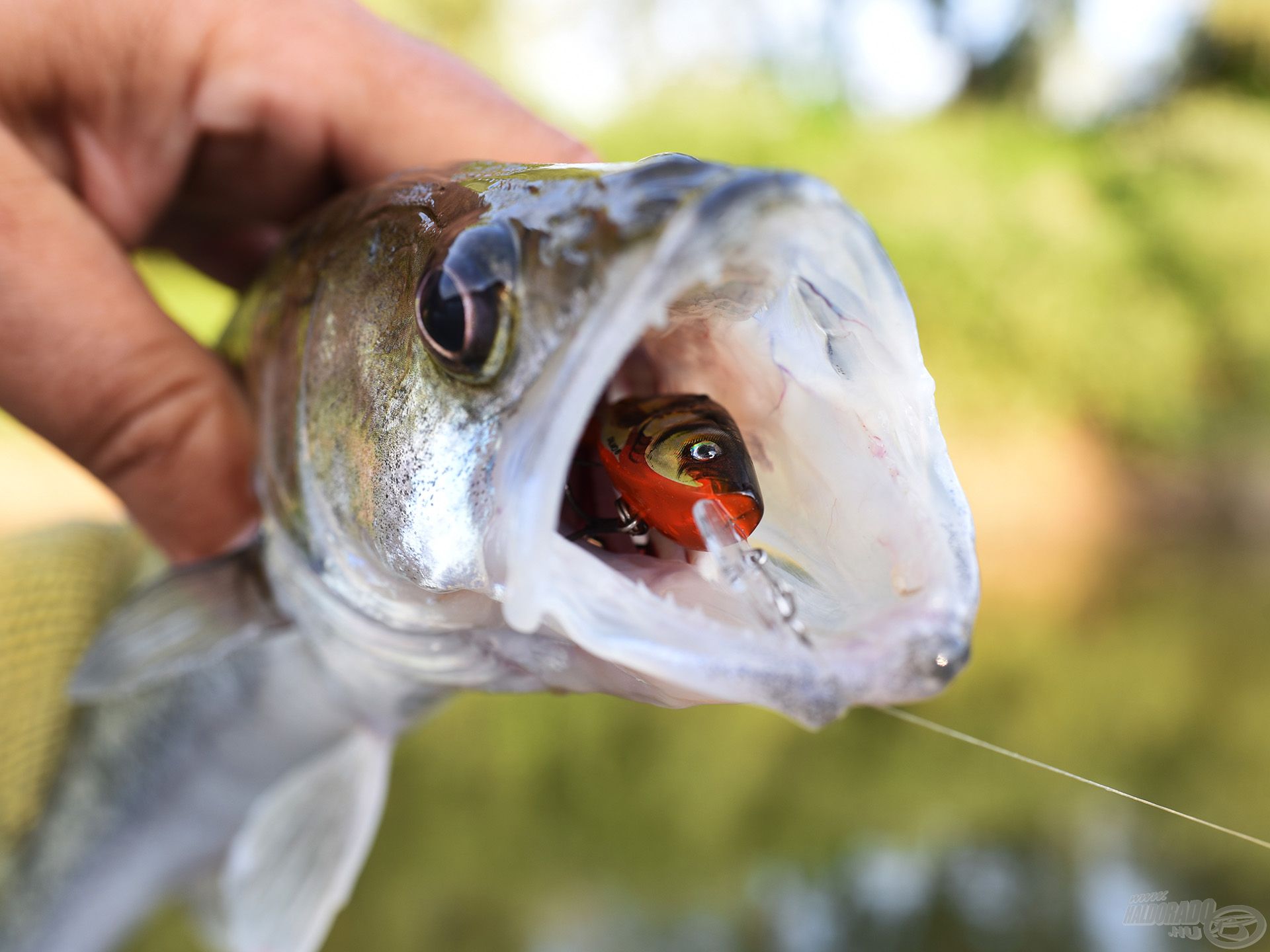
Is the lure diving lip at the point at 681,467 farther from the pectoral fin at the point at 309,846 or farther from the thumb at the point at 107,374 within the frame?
the pectoral fin at the point at 309,846

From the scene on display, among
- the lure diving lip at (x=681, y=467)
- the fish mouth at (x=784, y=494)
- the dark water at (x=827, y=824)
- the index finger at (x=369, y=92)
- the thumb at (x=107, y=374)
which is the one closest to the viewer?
the fish mouth at (x=784, y=494)

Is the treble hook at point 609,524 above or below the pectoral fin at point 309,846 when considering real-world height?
above

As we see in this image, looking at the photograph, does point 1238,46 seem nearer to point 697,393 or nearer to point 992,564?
point 992,564

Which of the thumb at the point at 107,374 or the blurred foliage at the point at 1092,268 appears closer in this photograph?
the thumb at the point at 107,374

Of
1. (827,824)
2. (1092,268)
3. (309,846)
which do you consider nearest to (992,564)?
(1092,268)

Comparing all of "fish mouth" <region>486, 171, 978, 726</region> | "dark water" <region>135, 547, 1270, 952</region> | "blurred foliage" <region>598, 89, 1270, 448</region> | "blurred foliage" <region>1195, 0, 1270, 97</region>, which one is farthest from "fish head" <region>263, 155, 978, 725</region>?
"blurred foliage" <region>1195, 0, 1270, 97</region>

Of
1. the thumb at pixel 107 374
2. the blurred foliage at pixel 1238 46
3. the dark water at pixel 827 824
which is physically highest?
the blurred foliage at pixel 1238 46

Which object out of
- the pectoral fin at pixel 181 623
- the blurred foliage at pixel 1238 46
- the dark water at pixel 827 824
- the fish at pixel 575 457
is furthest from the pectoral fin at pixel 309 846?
the blurred foliage at pixel 1238 46

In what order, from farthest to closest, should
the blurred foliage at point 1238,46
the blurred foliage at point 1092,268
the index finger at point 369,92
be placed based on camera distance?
the blurred foliage at point 1238,46
the blurred foliage at point 1092,268
the index finger at point 369,92

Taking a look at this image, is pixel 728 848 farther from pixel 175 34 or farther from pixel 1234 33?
pixel 1234 33
